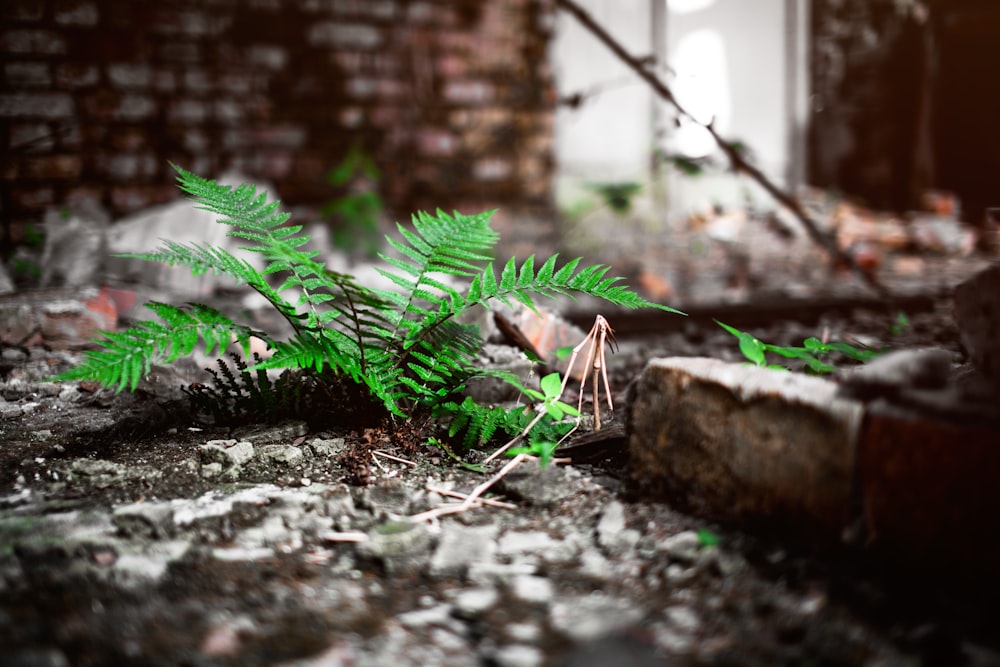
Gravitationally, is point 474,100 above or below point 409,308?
above

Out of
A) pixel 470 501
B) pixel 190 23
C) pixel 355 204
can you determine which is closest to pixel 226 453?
pixel 470 501

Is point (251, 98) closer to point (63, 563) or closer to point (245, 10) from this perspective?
point (245, 10)

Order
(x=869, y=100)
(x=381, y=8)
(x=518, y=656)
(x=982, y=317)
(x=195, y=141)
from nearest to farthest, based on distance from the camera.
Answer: (x=518, y=656)
(x=982, y=317)
(x=195, y=141)
(x=381, y=8)
(x=869, y=100)

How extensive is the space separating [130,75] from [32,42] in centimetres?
43

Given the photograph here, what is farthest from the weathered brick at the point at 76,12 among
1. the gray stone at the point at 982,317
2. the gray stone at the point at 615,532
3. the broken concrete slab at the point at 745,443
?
the gray stone at the point at 982,317

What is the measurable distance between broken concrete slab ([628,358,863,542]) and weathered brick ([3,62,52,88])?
11.6 feet

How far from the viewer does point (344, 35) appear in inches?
153

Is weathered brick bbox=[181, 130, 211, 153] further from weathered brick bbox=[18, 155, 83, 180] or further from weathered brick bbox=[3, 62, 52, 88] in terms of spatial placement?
weathered brick bbox=[3, 62, 52, 88]

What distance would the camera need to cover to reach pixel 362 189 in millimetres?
3938

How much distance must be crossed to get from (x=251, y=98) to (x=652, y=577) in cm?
355

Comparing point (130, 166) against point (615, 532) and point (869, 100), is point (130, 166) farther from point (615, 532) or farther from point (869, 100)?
point (869, 100)

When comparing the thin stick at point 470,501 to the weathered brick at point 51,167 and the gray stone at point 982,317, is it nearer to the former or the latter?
the gray stone at point 982,317

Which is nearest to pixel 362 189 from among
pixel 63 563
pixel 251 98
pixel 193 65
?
pixel 251 98

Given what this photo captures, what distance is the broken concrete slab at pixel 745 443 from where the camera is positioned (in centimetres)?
100
